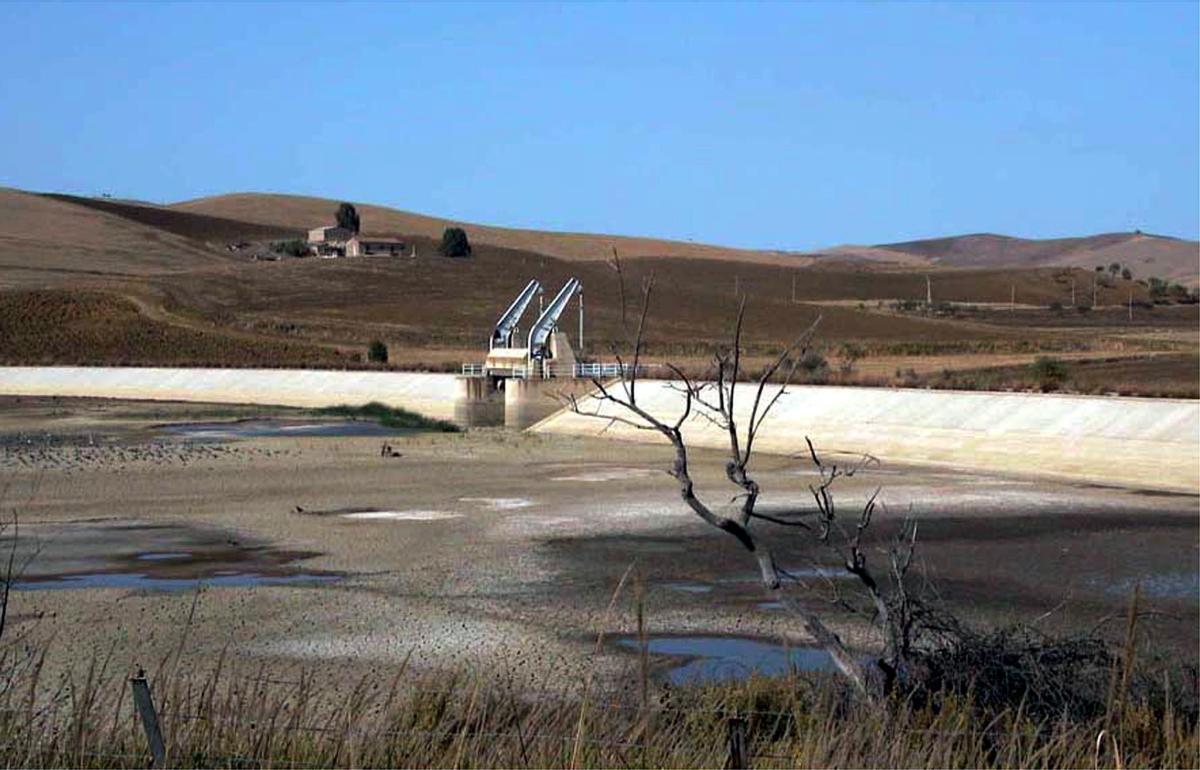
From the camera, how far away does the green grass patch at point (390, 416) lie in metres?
57.1

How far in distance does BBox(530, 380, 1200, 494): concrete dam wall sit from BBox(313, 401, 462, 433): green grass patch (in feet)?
21.0

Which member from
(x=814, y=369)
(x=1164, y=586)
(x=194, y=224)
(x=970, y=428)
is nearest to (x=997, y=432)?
(x=970, y=428)

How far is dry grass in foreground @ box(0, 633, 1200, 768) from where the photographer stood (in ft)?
27.9

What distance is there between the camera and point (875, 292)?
512 feet

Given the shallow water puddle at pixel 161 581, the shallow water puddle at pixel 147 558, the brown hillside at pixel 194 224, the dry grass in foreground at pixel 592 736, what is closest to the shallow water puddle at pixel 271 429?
the shallow water puddle at pixel 147 558

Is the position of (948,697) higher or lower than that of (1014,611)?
higher

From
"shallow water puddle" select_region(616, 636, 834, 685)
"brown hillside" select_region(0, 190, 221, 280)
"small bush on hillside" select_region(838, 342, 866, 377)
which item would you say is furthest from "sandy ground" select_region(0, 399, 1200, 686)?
"brown hillside" select_region(0, 190, 221, 280)

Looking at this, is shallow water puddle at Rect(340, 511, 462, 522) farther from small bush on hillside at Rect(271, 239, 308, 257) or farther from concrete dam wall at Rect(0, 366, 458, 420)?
small bush on hillside at Rect(271, 239, 308, 257)

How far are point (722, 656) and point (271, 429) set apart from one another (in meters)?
38.9

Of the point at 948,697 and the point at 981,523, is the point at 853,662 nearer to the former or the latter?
the point at 948,697

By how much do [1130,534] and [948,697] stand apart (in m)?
18.2

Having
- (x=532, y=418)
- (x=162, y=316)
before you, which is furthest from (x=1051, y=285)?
(x=532, y=418)

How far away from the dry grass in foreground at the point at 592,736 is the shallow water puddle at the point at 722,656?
4.50 meters

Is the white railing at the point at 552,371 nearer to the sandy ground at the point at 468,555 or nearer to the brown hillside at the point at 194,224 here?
the sandy ground at the point at 468,555
